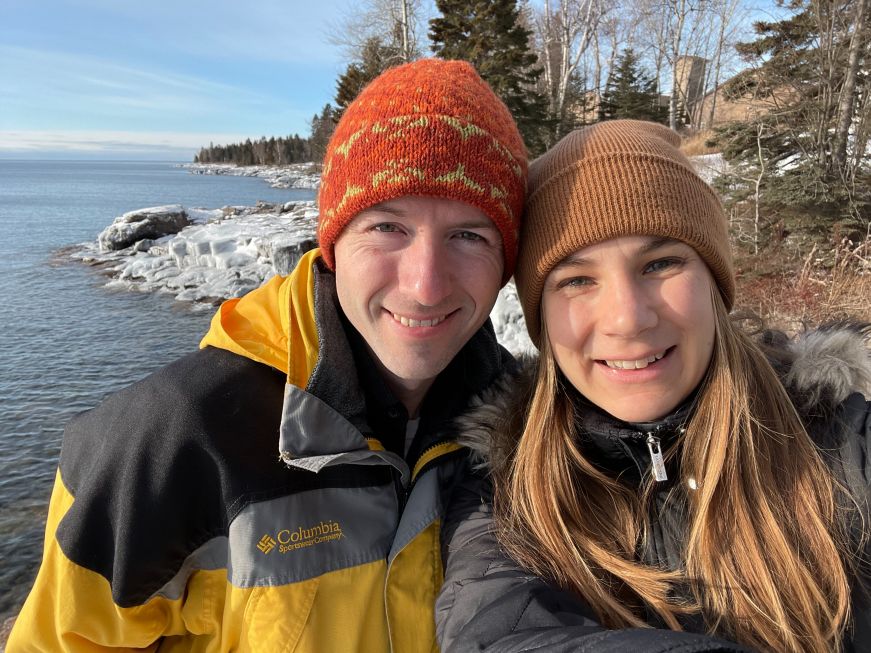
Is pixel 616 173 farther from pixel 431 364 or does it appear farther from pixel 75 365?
pixel 75 365

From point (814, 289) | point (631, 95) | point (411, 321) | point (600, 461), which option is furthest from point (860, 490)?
point (631, 95)

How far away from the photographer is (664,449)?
192cm

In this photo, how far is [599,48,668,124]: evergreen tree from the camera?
26391 mm

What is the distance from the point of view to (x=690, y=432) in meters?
1.86

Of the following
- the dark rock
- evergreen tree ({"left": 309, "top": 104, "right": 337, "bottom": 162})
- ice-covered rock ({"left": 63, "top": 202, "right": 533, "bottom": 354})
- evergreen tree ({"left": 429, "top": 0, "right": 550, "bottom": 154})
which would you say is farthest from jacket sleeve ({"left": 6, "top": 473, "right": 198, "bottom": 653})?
evergreen tree ({"left": 309, "top": 104, "right": 337, "bottom": 162})

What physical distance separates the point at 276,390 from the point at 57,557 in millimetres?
807

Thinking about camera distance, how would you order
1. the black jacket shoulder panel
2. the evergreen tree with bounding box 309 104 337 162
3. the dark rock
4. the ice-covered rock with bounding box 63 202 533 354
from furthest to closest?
1. the evergreen tree with bounding box 309 104 337 162
2. the dark rock
3. the ice-covered rock with bounding box 63 202 533 354
4. the black jacket shoulder panel

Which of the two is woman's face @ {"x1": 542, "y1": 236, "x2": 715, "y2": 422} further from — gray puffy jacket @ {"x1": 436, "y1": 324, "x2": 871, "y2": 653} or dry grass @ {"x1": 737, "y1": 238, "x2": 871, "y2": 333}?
dry grass @ {"x1": 737, "y1": 238, "x2": 871, "y2": 333}

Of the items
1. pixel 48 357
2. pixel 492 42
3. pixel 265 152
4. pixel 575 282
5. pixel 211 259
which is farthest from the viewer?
pixel 265 152

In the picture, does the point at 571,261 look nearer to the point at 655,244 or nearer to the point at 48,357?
the point at 655,244

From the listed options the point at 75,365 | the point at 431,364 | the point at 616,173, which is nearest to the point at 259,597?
the point at 431,364

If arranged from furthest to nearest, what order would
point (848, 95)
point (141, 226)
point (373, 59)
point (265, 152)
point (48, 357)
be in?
point (265, 152) → point (373, 59) → point (141, 226) → point (48, 357) → point (848, 95)

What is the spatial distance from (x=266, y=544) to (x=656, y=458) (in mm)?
1299

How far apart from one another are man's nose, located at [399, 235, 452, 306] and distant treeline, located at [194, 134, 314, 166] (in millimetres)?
80832
